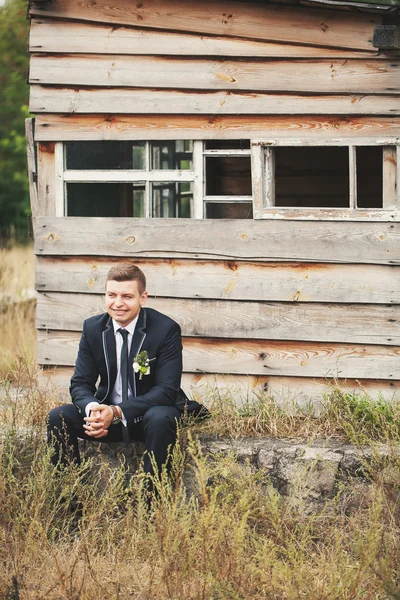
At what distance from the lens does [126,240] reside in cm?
689

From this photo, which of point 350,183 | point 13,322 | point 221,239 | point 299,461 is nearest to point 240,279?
point 221,239

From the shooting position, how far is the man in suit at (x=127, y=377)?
542 centimetres

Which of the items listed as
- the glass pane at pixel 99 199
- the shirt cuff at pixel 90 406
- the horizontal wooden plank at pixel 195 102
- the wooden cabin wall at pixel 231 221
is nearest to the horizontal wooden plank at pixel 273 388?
the wooden cabin wall at pixel 231 221

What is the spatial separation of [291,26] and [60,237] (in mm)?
2481

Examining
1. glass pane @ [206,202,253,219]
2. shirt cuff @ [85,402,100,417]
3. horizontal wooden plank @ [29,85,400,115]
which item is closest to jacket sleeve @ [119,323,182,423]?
shirt cuff @ [85,402,100,417]

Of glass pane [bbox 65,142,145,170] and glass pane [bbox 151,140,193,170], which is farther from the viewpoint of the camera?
glass pane [bbox 151,140,193,170]

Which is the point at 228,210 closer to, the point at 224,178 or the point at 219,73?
the point at 224,178

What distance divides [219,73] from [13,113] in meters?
19.3

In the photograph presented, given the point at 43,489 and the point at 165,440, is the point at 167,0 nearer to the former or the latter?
the point at 165,440

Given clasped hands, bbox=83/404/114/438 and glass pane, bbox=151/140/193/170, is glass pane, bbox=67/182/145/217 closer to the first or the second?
glass pane, bbox=151/140/193/170

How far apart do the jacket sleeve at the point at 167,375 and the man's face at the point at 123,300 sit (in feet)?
0.94


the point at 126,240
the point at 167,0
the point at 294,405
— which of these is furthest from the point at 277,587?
the point at 167,0

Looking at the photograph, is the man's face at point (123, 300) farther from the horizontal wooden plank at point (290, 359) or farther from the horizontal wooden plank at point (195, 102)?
the horizontal wooden plank at point (195, 102)

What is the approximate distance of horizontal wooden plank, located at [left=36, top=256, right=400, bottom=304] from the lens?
6480 mm
